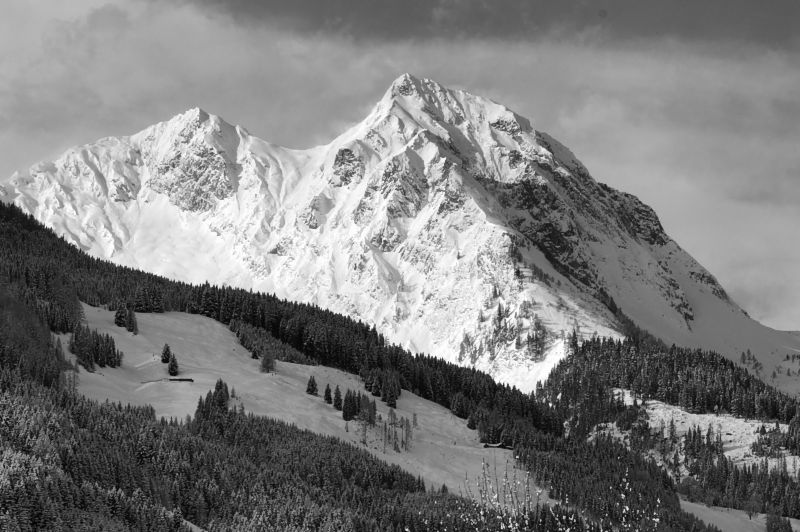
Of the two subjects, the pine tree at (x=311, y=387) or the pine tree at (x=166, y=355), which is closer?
the pine tree at (x=166, y=355)

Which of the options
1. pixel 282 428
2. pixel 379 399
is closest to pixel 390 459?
pixel 282 428

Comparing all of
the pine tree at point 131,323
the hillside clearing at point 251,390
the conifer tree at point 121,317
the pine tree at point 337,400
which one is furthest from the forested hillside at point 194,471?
the pine tree at point 337,400

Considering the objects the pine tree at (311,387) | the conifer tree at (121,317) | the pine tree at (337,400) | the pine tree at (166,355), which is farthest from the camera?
the conifer tree at (121,317)

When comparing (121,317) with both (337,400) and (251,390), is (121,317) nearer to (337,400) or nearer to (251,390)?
(251,390)

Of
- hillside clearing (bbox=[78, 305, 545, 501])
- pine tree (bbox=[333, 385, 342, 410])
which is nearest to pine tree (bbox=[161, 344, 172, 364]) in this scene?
hillside clearing (bbox=[78, 305, 545, 501])

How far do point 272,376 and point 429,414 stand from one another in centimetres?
3773

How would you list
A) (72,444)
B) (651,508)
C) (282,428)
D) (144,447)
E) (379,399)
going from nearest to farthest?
(72,444) → (144,447) → (282,428) → (651,508) → (379,399)

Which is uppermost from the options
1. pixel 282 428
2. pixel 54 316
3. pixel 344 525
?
pixel 54 316

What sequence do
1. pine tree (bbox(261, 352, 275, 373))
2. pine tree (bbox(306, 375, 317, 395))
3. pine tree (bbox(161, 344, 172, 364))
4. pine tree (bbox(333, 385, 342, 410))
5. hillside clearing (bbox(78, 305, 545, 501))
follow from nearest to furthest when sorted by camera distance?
hillside clearing (bbox(78, 305, 545, 501))
pine tree (bbox(161, 344, 172, 364))
pine tree (bbox(333, 385, 342, 410))
pine tree (bbox(306, 375, 317, 395))
pine tree (bbox(261, 352, 275, 373))

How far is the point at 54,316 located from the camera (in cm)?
14400

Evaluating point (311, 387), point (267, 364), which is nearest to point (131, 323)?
point (267, 364)

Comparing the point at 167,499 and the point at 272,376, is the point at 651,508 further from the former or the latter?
the point at 167,499

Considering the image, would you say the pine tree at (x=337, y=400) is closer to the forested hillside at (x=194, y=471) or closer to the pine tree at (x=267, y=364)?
the pine tree at (x=267, y=364)

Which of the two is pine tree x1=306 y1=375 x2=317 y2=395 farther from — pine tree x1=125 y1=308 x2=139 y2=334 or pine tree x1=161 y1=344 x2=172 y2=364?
pine tree x1=125 y1=308 x2=139 y2=334
